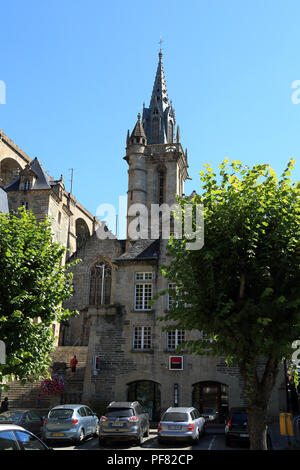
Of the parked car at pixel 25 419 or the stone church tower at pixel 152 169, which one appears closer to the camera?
the parked car at pixel 25 419

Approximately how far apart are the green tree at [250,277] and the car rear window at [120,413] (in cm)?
624

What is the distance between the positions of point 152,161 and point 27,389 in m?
36.4

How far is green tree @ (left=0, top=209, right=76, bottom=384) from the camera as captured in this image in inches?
514

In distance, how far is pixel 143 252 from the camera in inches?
1126

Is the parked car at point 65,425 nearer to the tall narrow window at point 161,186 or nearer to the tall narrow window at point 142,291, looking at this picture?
the tall narrow window at point 142,291

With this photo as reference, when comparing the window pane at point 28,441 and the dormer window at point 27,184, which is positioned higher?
the dormer window at point 27,184

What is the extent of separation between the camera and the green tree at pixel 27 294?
13050 mm

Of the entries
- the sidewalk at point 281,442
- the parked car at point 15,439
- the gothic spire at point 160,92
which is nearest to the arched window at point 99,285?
the sidewalk at point 281,442

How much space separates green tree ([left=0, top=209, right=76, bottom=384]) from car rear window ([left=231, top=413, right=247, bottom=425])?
24.8ft

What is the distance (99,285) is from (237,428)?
2982 cm

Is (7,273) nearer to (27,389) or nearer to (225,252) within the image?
(225,252)

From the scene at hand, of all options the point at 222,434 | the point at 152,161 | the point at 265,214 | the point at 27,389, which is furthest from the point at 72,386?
the point at 152,161

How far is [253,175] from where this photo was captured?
40.0ft

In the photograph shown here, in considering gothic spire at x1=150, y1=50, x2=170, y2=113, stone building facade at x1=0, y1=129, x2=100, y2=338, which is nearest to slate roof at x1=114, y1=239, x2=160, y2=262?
stone building facade at x1=0, y1=129, x2=100, y2=338
